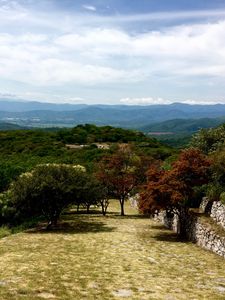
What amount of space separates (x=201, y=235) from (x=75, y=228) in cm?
961

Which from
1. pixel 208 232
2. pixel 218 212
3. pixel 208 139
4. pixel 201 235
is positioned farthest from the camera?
pixel 208 139

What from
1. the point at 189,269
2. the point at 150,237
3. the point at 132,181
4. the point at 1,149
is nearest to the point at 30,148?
the point at 1,149

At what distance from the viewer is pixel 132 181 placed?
37281 mm

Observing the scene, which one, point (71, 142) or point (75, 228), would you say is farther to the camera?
point (71, 142)

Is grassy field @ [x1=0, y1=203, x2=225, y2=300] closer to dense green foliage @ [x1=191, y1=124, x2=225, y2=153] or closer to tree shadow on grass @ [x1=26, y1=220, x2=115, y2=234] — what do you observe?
tree shadow on grass @ [x1=26, y1=220, x2=115, y2=234]

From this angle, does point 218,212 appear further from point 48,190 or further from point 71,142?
point 71,142

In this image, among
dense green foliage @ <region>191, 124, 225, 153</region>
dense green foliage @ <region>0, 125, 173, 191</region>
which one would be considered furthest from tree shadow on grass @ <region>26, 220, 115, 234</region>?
dense green foliage @ <region>0, 125, 173, 191</region>

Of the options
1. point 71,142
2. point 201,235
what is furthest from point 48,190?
point 71,142

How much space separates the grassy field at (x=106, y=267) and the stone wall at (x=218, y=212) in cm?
199

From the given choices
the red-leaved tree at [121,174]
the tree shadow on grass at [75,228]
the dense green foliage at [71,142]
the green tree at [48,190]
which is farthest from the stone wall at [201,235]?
the dense green foliage at [71,142]

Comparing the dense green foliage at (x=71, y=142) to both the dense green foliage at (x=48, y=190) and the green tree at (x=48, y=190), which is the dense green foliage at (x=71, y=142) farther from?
the green tree at (x=48, y=190)

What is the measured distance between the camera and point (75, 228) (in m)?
29.0

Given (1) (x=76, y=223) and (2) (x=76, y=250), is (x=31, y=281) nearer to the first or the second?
(2) (x=76, y=250)

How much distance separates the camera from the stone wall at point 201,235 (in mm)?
20664
